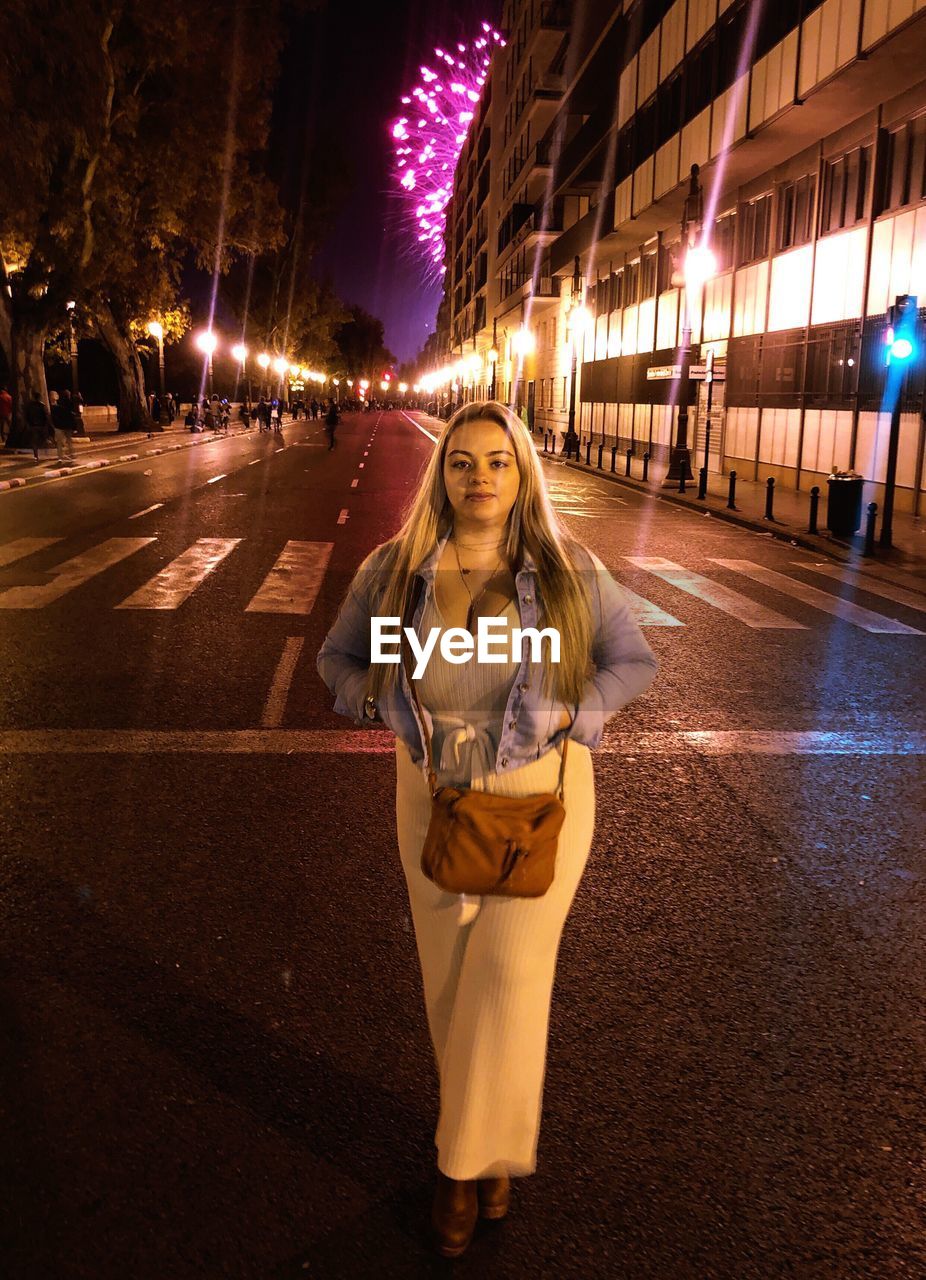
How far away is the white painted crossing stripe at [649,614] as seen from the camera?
10.8m

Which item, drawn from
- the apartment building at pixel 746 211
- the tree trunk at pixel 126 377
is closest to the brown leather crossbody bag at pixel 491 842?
the apartment building at pixel 746 211

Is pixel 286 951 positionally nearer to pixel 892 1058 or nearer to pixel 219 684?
pixel 892 1058

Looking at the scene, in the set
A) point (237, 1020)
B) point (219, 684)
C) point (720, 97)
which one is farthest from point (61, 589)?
point (720, 97)

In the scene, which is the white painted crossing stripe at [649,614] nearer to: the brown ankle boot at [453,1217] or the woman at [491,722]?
the woman at [491,722]

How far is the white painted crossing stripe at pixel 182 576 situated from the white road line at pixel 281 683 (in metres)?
2.19

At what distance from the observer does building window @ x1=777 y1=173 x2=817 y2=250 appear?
26375 mm

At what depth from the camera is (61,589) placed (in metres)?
12.1

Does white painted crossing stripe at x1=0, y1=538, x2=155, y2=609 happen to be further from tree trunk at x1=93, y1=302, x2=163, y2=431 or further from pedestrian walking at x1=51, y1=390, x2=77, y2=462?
tree trunk at x1=93, y1=302, x2=163, y2=431

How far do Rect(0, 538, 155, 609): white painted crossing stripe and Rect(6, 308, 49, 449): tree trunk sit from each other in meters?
19.8

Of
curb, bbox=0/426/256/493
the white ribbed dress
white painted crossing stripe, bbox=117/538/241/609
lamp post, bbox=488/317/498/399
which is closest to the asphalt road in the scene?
the white ribbed dress

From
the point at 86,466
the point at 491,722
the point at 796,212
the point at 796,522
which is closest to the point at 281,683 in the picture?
the point at 491,722

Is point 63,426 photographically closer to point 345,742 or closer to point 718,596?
point 718,596

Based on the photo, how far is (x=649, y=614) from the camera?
37.2 feet

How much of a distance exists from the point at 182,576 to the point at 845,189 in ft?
59.1
